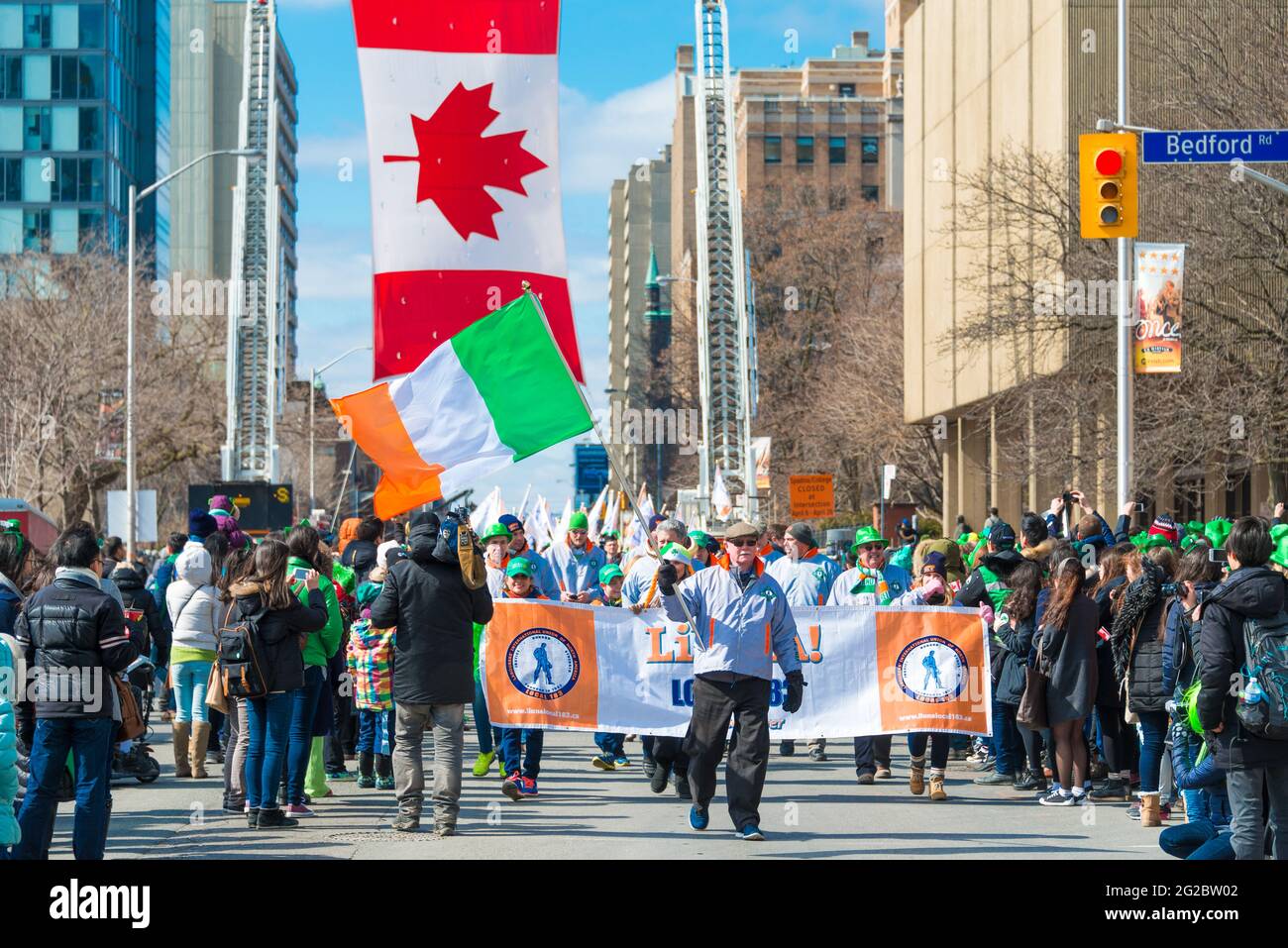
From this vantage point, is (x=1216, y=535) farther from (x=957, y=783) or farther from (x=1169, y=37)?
(x=1169, y=37)

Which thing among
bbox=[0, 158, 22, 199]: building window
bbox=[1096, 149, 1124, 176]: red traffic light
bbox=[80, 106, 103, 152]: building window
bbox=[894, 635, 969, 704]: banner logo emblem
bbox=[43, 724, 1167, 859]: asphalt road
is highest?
bbox=[80, 106, 103, 152]: building window

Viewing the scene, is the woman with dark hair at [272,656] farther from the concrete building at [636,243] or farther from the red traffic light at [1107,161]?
the concrete building at [636,243]

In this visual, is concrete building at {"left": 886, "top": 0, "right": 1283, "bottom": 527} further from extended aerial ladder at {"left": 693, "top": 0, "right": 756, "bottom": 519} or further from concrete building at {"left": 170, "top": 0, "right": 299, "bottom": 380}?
concrete building at {"left": 170, "top": 0, "right": 299, "bottom": 380}

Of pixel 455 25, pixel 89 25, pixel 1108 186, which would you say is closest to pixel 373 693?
pixel 455 25

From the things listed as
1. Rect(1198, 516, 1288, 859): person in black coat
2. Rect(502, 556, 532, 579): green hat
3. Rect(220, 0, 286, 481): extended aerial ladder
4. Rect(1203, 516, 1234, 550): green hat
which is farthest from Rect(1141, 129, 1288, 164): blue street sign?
Rect(220, 0, 286, 481): extended aerial ladder

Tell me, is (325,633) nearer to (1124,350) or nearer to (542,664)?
(542,664)

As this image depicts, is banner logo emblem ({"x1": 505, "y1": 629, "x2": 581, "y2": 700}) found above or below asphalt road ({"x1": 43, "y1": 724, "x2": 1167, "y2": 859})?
above

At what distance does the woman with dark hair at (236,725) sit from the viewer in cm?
1122

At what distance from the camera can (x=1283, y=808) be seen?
799 cm

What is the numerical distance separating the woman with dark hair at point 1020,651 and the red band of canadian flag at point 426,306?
414cm

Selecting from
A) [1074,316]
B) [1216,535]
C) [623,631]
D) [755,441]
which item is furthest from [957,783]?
[755,441]

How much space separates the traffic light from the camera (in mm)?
16969

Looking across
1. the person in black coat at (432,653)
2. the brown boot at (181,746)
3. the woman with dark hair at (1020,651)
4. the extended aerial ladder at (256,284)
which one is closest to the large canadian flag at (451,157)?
the person in black coat at (432,653)

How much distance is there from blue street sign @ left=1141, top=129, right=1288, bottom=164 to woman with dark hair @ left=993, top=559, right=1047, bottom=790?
209 inches
